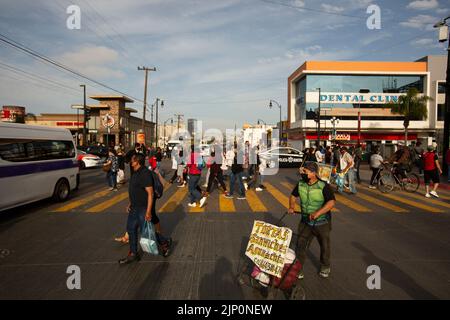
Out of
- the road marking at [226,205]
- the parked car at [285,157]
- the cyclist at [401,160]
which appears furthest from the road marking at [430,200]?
the parked car at [285,157]

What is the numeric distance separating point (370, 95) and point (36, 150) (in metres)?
51.5

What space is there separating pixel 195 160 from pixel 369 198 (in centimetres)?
661

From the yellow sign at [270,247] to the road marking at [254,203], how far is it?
4.89m

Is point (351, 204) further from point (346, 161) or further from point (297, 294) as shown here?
point (297, 294)

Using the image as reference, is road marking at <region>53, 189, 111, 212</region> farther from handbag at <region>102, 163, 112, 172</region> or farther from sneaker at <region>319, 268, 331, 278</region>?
sneaker at <region>319, 268, 331, 278</region>

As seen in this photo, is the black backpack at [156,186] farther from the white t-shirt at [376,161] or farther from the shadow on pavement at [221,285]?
the white t-shirt at [376,161]

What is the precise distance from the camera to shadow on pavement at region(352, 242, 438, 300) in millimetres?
3949

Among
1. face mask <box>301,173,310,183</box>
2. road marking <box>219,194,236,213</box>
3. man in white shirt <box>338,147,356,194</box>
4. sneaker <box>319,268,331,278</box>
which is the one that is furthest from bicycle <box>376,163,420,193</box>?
face mask <box>301,173,310,183</box>

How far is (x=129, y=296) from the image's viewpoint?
3832 mm

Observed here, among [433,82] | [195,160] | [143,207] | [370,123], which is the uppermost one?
[433,82]

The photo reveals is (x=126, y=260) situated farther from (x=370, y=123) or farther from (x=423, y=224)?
(x=370, y=123)

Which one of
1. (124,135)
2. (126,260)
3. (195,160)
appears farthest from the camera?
(124,135)
